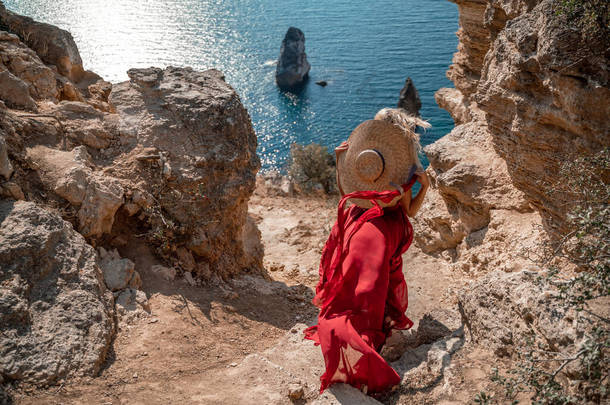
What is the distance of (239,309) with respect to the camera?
547cm

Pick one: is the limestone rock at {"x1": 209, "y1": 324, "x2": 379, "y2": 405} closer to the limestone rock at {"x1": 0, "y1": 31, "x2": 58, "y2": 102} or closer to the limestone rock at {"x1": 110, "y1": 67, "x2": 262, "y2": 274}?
the limestone rock at {"x1": 110, "y1": 67, "x2": 262, "y2": 274}

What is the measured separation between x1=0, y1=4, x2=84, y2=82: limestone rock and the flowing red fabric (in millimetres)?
5682

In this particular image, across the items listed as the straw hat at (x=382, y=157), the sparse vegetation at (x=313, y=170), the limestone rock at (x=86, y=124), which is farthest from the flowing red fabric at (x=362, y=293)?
the sparse vegetation at (x=313, y=170)

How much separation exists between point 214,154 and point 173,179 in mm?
670

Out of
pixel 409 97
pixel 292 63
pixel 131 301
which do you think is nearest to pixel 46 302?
pixel 131 301

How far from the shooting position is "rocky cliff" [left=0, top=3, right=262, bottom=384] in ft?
11.9

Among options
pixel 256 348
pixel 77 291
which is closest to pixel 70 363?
pixel 77 291

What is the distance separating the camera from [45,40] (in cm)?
712

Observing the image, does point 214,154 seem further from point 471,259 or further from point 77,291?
point 471,259

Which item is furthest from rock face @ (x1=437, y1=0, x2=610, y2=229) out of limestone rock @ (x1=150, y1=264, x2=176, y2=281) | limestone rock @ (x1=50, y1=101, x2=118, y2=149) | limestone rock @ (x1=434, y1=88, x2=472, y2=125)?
limestone rock @ (x1=50, y1=101, x2=118, y2=149)

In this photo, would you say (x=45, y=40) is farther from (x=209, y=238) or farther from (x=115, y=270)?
(x=115, y=270)

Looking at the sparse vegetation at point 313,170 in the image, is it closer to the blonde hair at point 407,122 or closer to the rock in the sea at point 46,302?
the blonde hair at point 407,122

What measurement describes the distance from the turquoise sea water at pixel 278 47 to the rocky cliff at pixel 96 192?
871 inches

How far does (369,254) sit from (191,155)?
10.3 feet
